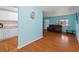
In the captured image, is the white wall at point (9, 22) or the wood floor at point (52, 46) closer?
the white wall at point (9, 22)

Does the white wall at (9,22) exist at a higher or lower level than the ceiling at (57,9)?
lower

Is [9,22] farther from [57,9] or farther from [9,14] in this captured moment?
[57,9]

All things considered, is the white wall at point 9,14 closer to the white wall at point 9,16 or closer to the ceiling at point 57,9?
the white wall at point 9,16

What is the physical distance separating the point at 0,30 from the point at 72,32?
174 inches

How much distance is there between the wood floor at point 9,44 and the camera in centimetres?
245

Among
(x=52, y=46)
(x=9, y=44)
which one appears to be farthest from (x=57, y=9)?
(x=9, y=44)

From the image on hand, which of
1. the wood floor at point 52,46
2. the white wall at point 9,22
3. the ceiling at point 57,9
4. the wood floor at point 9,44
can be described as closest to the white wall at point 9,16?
the white wall at point 9,22

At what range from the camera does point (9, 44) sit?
8.93 feet

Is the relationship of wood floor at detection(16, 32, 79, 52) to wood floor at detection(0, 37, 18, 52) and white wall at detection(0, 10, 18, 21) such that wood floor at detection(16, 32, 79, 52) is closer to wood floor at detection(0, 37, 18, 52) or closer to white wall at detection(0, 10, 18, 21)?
wood floor at detection(0, 37, 18, 52)

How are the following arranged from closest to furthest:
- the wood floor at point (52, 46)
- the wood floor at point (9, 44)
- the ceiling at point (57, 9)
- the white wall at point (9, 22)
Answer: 1. the ceiling at point (57, 9)
2. the white wall at point (9, 22)
3. the wood floor at point (9, 44)
4. the wood floor at point (52, 46)

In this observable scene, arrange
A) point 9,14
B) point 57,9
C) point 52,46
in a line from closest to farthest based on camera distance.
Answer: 1. point 9,14
2. point 57,9
3. point 52,46

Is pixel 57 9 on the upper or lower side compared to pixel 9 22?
upper
